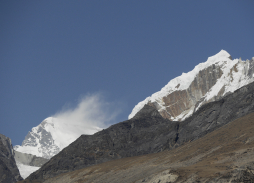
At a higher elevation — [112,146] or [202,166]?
[112,146]

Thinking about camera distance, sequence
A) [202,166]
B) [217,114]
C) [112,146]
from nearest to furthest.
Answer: [202,166] → [217,114] → [112,146]

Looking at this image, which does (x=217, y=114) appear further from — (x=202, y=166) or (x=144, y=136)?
(x=202, y=166)

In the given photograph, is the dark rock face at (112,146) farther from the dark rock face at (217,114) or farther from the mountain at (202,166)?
the mountain at (202,166)

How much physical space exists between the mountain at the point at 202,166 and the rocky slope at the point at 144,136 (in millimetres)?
13644

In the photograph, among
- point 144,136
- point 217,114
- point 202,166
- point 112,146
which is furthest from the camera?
point 144,136

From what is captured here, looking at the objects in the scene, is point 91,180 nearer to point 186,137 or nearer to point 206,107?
point 186,137

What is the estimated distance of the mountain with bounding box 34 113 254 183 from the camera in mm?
47375

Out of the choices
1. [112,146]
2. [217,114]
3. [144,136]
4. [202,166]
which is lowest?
[202,166]

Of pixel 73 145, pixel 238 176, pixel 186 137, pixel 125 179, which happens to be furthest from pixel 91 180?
pixel 238 176

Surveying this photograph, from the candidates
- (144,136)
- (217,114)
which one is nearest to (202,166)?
(217,114)

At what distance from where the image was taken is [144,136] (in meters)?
149

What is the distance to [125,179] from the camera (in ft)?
283

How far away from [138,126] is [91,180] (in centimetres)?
6134

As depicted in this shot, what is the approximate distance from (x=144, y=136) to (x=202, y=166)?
89.1m
